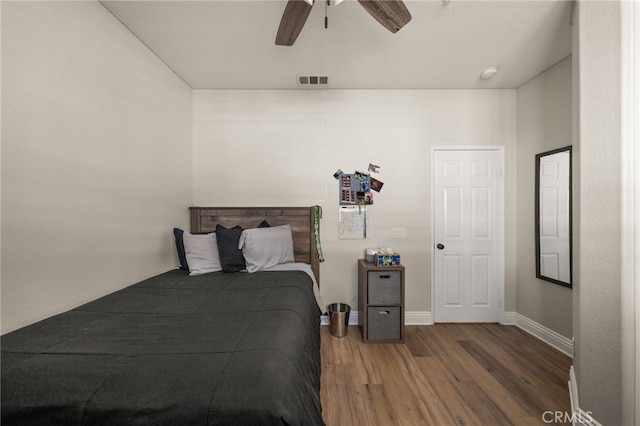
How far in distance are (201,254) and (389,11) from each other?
2328mm

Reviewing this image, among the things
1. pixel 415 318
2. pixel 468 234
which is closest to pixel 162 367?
pixel 415 318

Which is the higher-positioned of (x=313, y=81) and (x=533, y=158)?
(x=313, y=81)

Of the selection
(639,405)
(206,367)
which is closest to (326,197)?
(206,367)

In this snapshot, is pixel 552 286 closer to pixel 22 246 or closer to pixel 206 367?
pixel 206 367

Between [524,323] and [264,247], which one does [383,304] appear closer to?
[264,247]

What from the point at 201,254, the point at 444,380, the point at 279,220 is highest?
the point at 279,220

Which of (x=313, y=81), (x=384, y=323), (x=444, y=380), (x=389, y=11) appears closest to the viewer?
(x=389, y=11)

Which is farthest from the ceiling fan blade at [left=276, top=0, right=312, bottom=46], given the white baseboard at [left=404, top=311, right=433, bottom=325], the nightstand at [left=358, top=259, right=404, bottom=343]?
the white baseboard at [left=404, top=311, right=433, bottom=325]

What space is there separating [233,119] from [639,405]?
146 inches

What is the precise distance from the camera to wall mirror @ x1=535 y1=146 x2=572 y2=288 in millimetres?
2486

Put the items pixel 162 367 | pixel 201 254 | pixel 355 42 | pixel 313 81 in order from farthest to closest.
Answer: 1. pixel 313 81
2. pixel 201 254
3. pixel 355 42
4. pixel 162 367

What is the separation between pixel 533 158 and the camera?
2.90 metres

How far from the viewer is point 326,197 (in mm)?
3180

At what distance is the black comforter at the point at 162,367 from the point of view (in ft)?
2.78
